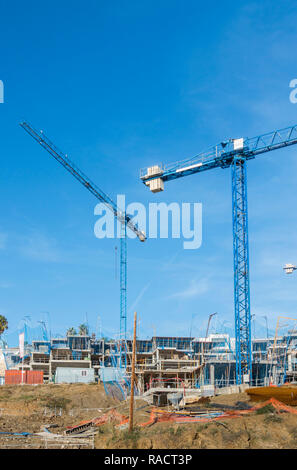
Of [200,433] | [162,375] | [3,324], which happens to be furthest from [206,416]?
[3,324]

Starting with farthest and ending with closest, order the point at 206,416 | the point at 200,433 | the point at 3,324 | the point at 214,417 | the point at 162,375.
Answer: the point at 3,324, the point at 162,375, the point at 206,416, the point at 214,417, the point at 200,433

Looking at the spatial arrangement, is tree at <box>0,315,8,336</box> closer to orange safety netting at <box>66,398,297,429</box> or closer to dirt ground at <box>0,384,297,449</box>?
dirt ground at <box>0,384,297,449</box>

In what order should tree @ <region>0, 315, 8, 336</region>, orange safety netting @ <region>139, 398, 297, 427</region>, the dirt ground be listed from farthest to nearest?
tree @ <region>0, 315, 8, 336</region> → orange safety netting @ <region>139, 398, 297, 427</region> → the dirt ground

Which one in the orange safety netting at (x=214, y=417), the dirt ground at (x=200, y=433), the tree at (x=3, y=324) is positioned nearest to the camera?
the dirt ground at (x=200, y=433)

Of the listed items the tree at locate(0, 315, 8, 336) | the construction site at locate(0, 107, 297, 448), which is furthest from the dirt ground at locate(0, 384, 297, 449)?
the tree at locate(0, 315, 8, 336)

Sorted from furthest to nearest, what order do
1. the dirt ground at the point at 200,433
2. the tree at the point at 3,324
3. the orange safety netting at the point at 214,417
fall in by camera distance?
the tree at the point at 3,324
the orange safety netting at the point at 214,417
the dirt ground at the point at 200,433

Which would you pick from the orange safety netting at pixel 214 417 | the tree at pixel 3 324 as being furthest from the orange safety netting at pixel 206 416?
the tree at pixel 3 324

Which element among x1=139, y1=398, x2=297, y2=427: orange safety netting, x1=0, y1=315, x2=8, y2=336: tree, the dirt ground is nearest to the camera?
the dirt ground

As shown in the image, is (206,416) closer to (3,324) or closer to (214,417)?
(214,417)

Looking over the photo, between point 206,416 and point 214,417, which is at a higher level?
point 214,417

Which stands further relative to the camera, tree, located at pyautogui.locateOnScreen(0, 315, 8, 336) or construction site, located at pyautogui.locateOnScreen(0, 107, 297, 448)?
tree, located at pyautogui.locateOnScreen(0, 315, 8, 336)

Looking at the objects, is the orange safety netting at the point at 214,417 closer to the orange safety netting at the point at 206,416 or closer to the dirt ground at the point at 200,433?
the orange safety netting at the point at 206,416

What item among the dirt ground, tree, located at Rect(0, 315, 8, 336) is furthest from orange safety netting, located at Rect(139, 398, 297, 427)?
tree, located at Rect(0, 315, 8, 336)

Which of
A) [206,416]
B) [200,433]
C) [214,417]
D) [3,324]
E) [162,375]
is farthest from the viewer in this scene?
[3,324]
